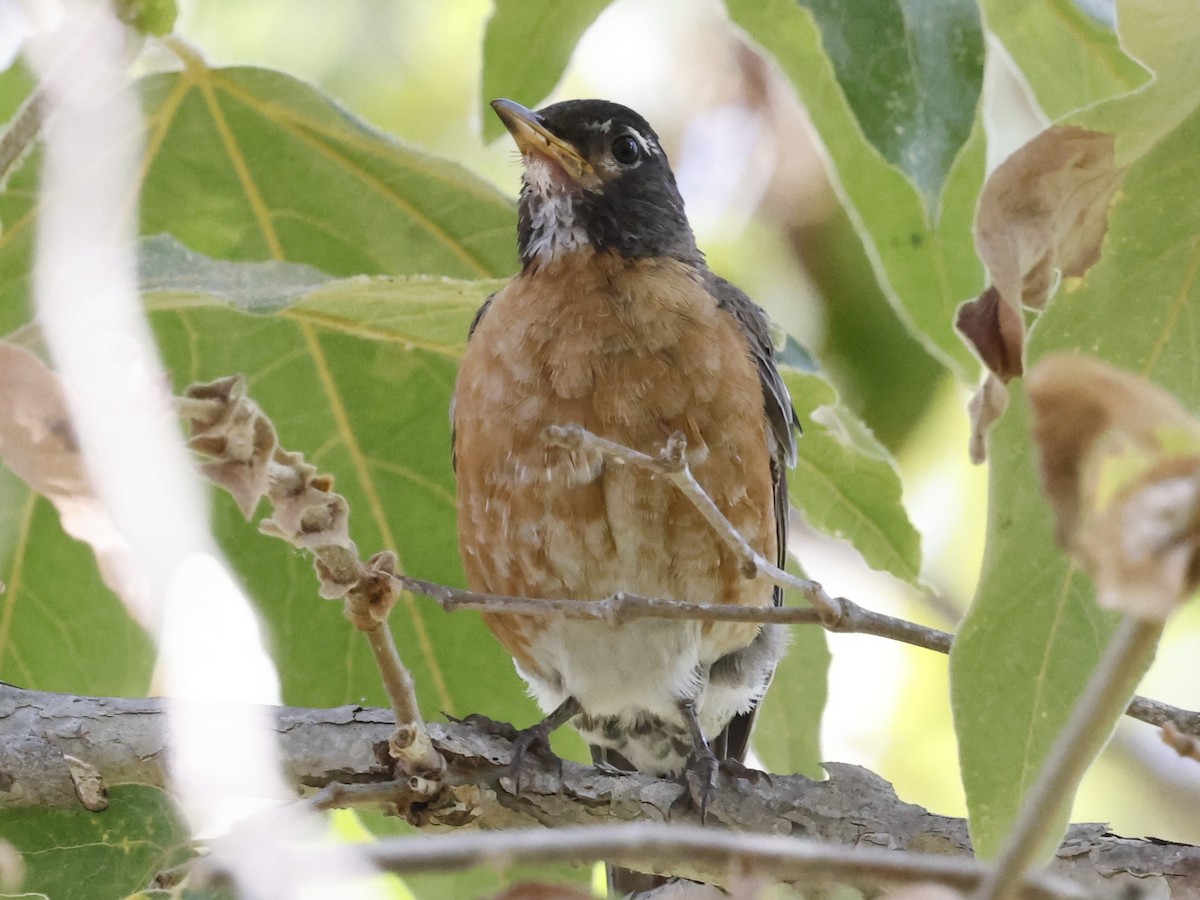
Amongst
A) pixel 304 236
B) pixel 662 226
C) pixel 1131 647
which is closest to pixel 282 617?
pixel 304 236

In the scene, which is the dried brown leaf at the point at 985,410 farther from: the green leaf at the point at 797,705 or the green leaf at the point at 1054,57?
the green leaf at the point at 797,705

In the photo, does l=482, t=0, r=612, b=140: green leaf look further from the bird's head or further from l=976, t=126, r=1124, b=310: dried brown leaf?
l=976, t=126, r=1124, b=310: dried brown leaf

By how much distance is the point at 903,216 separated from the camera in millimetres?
2795

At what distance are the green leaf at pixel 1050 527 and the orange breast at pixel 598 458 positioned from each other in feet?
4.08

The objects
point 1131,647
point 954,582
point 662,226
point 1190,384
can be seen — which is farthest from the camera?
point 954,582

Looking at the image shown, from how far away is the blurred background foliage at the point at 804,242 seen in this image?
458cm

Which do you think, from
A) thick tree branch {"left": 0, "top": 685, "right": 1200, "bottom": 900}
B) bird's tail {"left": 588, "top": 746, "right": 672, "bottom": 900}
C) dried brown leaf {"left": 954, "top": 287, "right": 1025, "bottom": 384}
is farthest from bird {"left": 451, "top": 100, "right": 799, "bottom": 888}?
dried brown leaf {"left": 954, "top": 287, "right": 1025, "bottom": 384}

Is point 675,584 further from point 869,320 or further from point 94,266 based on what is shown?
point 869,320

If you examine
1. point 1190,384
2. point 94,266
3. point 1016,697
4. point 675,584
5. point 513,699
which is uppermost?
point 1190,384

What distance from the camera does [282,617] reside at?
307cm

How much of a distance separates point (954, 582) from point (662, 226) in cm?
225

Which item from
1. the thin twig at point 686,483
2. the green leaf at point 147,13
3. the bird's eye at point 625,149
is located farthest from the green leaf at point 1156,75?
the bird's eye at point 625,149

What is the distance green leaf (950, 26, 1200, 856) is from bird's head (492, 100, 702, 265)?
1710 mm

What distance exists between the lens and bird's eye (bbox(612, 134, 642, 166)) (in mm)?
3770
